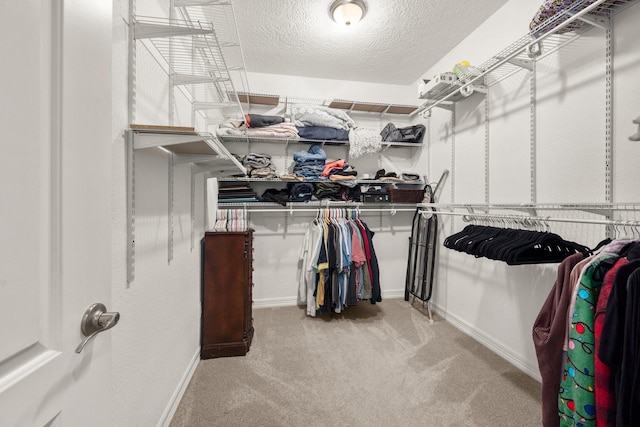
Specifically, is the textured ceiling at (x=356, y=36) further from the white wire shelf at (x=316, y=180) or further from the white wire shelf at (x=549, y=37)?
the white wire shelf at (x=316, y=180)

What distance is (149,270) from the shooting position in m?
1.27

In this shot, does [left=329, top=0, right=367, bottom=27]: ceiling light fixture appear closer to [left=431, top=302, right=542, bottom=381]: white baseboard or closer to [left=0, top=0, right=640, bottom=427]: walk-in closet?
[left=0, top=0, right=640, bottom=427]: walk-in closet

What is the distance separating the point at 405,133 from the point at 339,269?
1751mm

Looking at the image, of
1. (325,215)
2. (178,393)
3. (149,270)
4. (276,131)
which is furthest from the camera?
(325,215)

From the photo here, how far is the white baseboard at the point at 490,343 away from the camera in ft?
6.17

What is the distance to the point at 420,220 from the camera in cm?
299

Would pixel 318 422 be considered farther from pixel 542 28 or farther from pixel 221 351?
pixel 542 28

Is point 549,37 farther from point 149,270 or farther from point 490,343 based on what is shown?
point 149,270

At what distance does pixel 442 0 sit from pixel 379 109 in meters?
1.29

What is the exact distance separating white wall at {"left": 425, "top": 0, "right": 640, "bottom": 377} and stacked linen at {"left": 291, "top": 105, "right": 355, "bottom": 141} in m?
1.11

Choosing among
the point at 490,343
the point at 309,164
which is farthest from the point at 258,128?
the point at 490,343

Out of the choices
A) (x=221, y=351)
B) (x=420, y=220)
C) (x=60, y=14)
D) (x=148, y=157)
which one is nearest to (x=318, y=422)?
(x=221, y=351)

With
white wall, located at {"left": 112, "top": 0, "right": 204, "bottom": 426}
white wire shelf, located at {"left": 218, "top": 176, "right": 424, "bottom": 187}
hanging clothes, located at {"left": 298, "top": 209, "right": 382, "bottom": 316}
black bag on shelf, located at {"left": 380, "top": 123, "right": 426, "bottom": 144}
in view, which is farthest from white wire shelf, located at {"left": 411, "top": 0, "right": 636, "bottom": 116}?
white wall, located at {"left": 112, "top": 0, "right": 204, "bottom": 426}

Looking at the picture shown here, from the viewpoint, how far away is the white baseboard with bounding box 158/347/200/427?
143 cm
